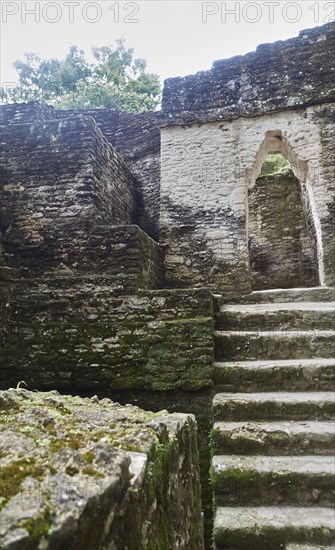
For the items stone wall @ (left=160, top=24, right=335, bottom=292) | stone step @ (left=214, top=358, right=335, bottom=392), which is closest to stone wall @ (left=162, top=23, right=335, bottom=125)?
stone wall @ (left=160, top=24, right=335, bottom=292)

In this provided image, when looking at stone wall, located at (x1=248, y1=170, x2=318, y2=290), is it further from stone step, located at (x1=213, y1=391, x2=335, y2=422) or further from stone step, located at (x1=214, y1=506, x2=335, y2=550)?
stone step, located at (x1=214, y1=506, x2=335, y2=550)

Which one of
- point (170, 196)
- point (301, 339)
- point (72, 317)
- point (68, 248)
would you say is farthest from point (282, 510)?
point (170, 196)

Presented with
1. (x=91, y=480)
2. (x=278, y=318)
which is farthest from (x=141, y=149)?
(x=91, y=480)

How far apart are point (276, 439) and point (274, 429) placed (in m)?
0.08

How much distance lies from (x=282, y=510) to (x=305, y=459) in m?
0.40

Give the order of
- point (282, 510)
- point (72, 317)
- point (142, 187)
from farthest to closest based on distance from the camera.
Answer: point (142, 187) < point (72, 317) < point (282, 510)

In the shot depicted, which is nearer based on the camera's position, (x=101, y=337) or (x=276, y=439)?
(x=276, y=439)

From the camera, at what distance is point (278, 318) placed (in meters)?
4.21

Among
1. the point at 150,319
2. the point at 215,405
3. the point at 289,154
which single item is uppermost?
the point at 289,154

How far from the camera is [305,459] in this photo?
9.45 feet

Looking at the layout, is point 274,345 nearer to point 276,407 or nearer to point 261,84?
point 276,407

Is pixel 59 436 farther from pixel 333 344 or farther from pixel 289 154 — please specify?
pixel 289 154

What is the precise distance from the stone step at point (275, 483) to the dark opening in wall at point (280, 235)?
6559 mm

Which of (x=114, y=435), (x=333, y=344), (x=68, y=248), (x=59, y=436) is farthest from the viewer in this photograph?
(x=68, y=248)
